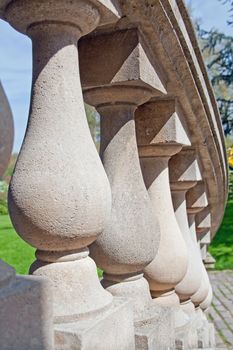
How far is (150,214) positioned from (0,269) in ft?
2.70

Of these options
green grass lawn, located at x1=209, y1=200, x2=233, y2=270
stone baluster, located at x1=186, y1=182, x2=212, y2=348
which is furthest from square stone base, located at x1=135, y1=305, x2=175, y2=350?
green grass lawn, located at x1=209, y1=200, x2=233, y2=270

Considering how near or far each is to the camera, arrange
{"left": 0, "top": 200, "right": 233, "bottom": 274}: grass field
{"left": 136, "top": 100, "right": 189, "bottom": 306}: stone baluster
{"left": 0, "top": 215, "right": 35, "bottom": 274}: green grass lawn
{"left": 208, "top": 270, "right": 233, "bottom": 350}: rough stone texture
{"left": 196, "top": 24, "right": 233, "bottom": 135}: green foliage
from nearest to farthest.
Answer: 1. {"left": 136, "top": 100, "right": 189, "bottom": 306}: stone baluster
2. {"left": 208, "top": 270, "right": 233, "bottom": 350}: rough stone texture
3. {"left": 0, "top": 215, "right": 35, "bottom": 274}: green grass lawn
4. {"left": 0, "top": 200, "right": 233, "bottom": 274}: grass field
5. {"left": 196, "top": 24, "right": 233, "bottom": 135}: green foliage

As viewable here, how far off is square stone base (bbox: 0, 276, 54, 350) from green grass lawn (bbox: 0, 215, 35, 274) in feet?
24.2

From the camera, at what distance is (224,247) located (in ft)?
38.8

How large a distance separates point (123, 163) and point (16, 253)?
30.0ft

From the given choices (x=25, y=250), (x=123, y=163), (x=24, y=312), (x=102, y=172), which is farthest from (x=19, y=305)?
(x=25, y=250)

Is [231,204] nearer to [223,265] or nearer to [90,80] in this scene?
[223,265]

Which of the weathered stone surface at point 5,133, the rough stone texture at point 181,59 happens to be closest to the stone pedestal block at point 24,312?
the weathered stone surface at point 5,133

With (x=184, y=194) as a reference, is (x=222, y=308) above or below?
below

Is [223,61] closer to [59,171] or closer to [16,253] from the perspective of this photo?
[16,253]

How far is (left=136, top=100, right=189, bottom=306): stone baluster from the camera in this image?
2.16m

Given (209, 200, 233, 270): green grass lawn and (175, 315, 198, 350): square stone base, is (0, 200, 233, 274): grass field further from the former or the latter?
(175, 315, 198, 350): square stone base

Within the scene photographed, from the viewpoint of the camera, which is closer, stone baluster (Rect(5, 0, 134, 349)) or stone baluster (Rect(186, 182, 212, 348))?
stone baluster (Rect(5, 0, 134, 349))

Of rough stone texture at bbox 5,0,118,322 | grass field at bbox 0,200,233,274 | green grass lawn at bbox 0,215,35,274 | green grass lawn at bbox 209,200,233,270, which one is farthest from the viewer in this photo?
green grass lawn at bbox 209,200,233,270
